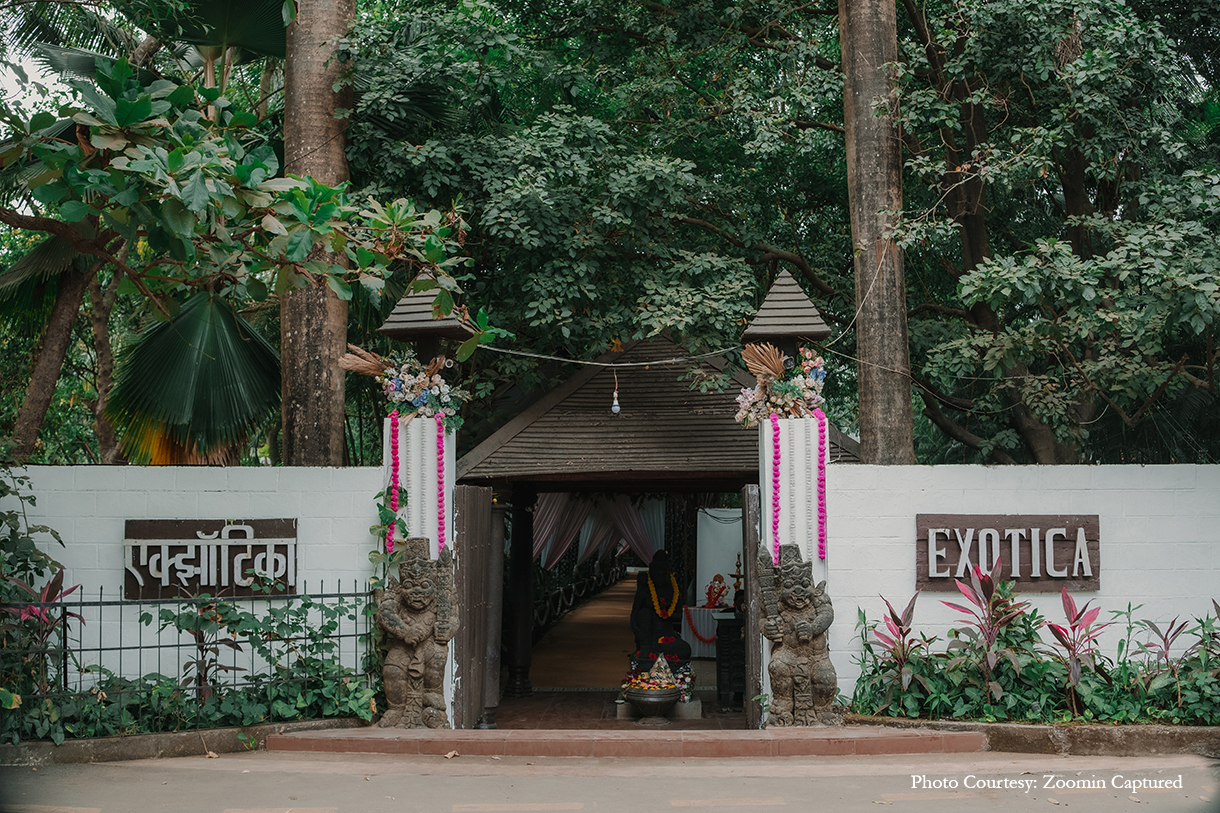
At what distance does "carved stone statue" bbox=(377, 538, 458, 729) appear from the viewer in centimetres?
710

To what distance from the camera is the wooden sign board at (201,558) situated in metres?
7.28

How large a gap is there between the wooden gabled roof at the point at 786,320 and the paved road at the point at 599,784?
305 centimetres

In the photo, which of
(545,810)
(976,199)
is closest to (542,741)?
(545,810)

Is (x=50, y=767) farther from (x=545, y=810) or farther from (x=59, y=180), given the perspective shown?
(x=59, y=180)

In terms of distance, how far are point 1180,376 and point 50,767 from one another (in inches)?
357

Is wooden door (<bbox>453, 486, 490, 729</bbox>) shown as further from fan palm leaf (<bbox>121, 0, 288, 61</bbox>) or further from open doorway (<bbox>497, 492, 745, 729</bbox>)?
fan palm leaf (<bbox>121, 0, 288, 61</bbox>)

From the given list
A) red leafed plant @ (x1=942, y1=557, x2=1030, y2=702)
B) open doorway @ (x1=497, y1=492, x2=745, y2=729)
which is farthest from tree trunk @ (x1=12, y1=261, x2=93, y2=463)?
red leafed plant @ (x1=942, y1=557, x2=1030, y2=702)

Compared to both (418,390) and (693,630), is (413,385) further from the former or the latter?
(693,630)

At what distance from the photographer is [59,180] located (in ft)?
14.0

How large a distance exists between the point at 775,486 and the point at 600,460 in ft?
7.12

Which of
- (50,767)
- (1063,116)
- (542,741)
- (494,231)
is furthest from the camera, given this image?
(494,231)

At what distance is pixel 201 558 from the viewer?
7.30m

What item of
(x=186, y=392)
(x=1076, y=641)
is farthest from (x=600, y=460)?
(x=1076, y=641)

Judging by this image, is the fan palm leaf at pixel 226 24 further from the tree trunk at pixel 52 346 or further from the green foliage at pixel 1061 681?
the green foliage at pixel 1061 681
